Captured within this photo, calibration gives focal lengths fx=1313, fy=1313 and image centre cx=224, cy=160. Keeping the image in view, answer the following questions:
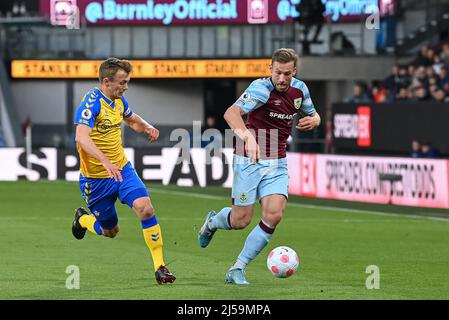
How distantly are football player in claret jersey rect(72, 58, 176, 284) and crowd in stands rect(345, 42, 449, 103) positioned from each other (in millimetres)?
17325

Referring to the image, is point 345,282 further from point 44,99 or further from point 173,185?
point 44,99

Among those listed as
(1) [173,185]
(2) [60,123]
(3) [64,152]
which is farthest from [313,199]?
Answer: (2) [60,123]

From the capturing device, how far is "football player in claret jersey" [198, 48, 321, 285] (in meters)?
12.1

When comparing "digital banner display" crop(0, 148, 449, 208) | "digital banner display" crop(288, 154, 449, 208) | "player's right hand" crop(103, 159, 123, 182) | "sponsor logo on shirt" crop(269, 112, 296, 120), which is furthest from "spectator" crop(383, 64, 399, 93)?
"player's right hand" crop(103, 159, 123, 182)

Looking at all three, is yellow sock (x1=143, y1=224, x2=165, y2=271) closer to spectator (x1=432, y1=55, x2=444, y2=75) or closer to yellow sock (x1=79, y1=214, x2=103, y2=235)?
yellow sock (x1=79, y1=214, x2=103, y2=235)

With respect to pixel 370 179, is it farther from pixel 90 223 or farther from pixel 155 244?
pixel 155 244

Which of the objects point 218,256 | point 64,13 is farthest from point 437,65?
point 64,13

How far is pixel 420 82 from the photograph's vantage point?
3095 cm

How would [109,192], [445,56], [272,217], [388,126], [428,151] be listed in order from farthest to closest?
[445,56]
[388,126]
[428,151]
[109,192]
[272,217]

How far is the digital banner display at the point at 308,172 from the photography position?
25.0 m

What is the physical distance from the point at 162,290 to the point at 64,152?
74.3ft

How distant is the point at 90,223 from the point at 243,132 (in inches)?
99.8
